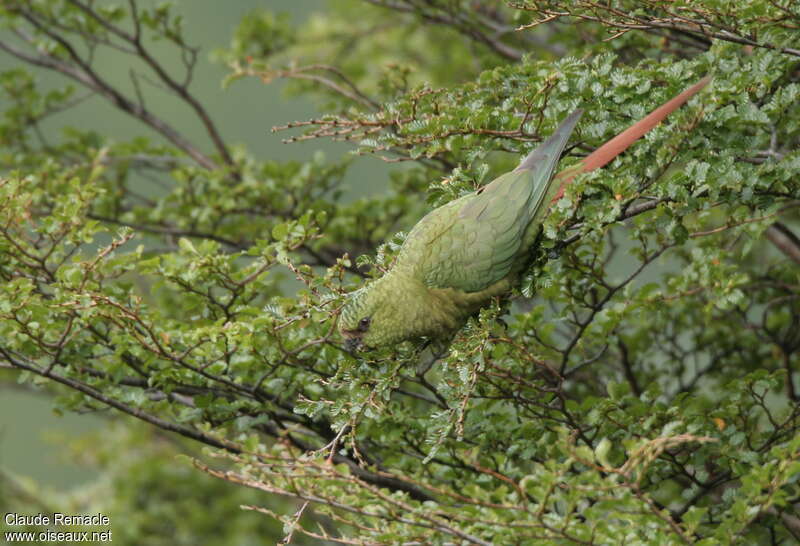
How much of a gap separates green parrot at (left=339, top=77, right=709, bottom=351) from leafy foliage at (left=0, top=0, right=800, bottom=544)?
0.26ft

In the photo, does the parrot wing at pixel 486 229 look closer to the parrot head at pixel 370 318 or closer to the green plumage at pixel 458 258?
the green plumage at pixel 458 258

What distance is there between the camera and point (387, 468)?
3.64 meters

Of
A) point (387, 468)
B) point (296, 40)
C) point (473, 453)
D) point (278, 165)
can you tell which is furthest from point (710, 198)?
point (296, 40)

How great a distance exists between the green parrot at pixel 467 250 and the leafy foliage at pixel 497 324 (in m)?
0.08

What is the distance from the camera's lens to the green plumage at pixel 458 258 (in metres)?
2.95

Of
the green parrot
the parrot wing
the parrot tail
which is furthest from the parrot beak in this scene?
the parrot tail

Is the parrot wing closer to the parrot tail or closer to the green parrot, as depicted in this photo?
the green parrot

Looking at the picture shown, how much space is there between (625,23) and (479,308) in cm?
109

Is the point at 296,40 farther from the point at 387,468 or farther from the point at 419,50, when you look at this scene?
the point at 387,468

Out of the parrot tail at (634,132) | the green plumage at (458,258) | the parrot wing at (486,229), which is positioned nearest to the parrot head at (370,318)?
the green plumage at (458,258)

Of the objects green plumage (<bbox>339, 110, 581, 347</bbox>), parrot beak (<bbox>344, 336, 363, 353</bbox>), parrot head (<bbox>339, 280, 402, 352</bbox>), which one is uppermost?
green plumage (<bbox>339, 110, 581, 347</bbox>)

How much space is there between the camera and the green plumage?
9.66 ft

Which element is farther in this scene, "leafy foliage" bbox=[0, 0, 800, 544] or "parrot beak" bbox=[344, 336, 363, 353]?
"parrot beak" bbox=[344, 336, 363, 353]

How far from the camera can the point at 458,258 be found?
3004mm
